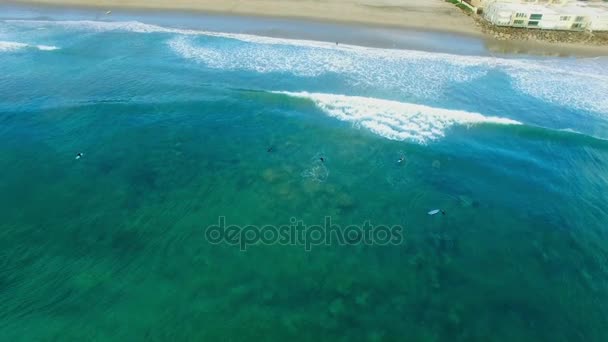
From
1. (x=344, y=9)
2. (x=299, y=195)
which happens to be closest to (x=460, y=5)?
(x=344, y=9)

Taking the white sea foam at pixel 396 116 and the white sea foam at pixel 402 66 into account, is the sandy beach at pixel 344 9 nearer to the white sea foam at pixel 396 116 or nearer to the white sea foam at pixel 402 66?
the white sea foam at pixel 402 66

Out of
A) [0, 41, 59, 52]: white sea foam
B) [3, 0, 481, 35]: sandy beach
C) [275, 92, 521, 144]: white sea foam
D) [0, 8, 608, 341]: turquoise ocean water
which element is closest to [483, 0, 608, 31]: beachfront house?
[3, 0, 481, 35]: sandy beach

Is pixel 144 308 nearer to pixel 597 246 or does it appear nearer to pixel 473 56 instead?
pixel 597 246

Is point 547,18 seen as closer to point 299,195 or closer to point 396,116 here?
point 396,116

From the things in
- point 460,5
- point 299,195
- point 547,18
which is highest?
point 460,5

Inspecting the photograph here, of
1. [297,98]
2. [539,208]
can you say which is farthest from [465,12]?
[539,208]

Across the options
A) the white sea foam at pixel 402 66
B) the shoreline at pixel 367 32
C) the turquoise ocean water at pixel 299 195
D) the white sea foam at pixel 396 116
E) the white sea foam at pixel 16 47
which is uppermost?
the shoreline at pixel 367 32

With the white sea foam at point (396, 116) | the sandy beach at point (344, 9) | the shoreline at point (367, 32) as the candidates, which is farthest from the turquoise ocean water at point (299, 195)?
the sandy beach at point (344, 9)
